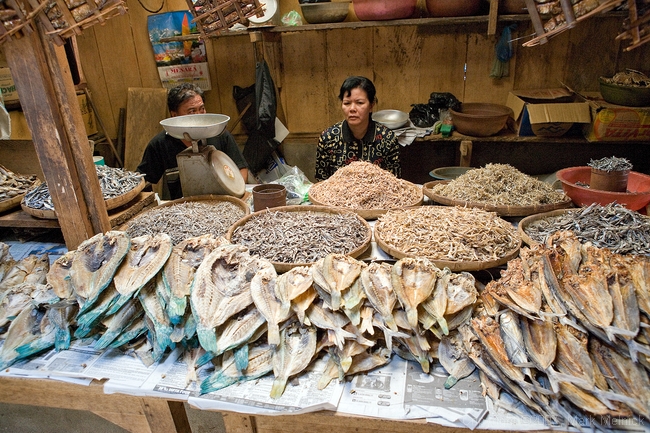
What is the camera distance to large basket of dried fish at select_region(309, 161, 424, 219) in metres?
2.86

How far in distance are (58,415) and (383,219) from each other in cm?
293

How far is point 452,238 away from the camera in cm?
217

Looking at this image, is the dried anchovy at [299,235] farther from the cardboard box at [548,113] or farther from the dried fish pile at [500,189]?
the cardboard box at [548,113]

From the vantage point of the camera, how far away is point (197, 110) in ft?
12.8

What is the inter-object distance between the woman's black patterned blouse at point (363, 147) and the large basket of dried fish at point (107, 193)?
2019 mm

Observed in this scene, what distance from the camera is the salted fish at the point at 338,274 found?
1619mm

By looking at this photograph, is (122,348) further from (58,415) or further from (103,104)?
(103,104)

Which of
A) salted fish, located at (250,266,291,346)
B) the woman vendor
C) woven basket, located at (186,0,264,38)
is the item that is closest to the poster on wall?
the woman vendor

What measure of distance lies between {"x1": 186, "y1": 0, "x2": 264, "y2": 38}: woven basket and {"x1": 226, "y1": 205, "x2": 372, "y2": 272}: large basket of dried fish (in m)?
1.19

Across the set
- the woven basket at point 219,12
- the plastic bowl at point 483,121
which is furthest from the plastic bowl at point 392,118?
the woven basket at point 219,12

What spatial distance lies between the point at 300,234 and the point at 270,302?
736 mm

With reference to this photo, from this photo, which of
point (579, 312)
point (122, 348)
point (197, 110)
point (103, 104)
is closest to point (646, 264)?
point (579, 312)

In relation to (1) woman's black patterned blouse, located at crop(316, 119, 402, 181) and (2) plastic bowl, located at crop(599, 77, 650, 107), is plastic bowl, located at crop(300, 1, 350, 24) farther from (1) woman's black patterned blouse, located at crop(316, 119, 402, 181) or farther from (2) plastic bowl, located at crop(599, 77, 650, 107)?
(2) plastic bowl, located at crop(599, 77, 650, 107)

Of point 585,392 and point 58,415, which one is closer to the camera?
point 585,392
